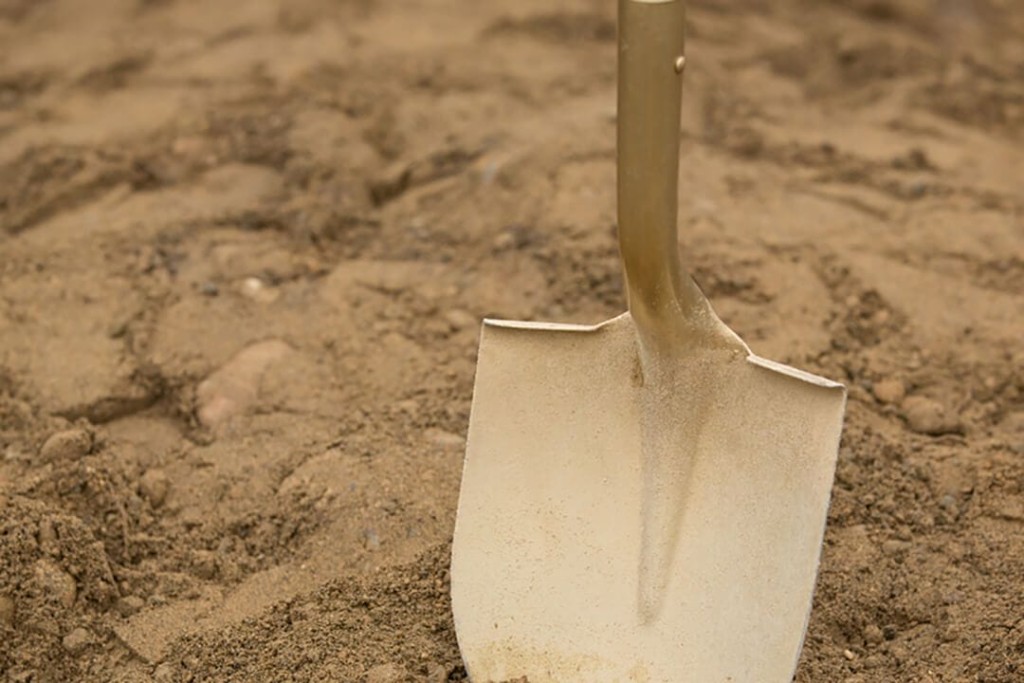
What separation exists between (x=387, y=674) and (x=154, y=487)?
572 mm

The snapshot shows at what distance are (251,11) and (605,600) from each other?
2499 millimetres

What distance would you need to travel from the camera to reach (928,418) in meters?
2.21

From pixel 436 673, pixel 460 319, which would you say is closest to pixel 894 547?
pixel 436 673

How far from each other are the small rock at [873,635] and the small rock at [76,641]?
3.56 ft

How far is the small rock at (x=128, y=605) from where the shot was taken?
1.88 meters

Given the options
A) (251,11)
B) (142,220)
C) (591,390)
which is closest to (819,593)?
(591,390)

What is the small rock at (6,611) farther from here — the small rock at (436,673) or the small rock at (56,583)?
the small rock at (436,673)

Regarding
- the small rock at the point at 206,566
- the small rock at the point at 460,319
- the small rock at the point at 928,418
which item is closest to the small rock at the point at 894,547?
the small rock at the point at 928,418

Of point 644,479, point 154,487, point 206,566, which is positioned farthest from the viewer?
point 154,487

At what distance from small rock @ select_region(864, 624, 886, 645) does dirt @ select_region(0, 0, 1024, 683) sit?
0.01 meters

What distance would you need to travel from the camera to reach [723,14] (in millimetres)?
3713

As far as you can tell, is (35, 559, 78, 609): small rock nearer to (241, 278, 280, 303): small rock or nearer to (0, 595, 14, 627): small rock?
(0, 595, 14, 627): small rock

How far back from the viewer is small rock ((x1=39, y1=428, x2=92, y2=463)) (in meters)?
2.09

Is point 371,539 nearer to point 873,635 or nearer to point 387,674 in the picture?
point 387,674
